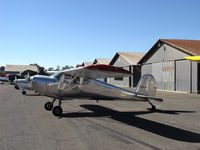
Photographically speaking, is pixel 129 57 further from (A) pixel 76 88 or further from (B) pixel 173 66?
(A) pixel 76 88

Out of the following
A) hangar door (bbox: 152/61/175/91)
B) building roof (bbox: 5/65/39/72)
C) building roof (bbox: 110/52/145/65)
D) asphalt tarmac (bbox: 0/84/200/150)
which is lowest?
asphalt tarmac (bbox: 0/84/200/150)

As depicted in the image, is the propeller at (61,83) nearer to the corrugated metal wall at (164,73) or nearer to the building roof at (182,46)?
the building roof at (182,46)

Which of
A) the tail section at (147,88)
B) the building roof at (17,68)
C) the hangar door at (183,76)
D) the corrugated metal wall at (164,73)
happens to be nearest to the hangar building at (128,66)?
the corrugated metal wall at (164,73)

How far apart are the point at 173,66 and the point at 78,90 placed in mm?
21219

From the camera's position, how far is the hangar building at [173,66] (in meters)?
25.8

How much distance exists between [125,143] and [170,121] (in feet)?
12.0

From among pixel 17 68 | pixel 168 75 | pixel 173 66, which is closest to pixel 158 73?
pixel 168 75

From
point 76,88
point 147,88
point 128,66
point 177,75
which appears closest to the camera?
point 76,88

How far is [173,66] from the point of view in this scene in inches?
1140

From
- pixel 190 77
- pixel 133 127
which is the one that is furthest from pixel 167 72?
pixel 133 127

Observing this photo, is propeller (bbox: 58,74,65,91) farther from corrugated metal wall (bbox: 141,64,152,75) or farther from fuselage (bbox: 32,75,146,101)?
corrugated metal wall (bbox: 141,64,152,75)

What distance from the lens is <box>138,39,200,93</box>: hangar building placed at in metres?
25.8

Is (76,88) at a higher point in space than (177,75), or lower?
lower

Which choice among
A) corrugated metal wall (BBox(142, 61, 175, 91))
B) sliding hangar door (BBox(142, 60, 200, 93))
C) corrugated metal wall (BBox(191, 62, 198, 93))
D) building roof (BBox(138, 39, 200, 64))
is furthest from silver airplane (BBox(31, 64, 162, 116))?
corrugated metal wall (BBox(142, 61, 175, 91))
